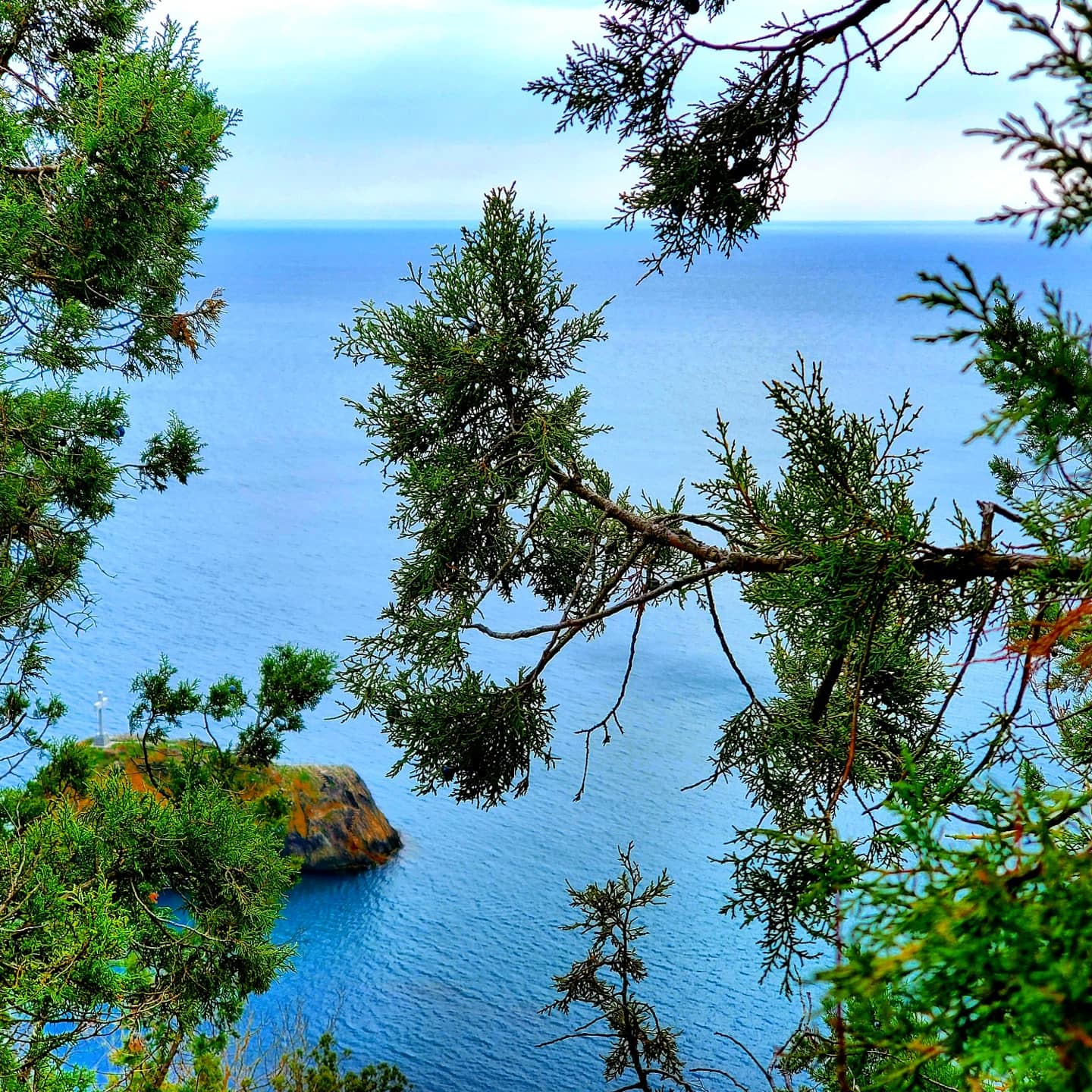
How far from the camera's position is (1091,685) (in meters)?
8.04

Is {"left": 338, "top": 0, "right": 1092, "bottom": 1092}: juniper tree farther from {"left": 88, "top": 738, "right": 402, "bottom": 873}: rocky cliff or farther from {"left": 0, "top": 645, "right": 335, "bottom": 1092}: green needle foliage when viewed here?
{"left": 88, "top": 738, "right": 402, "bottom": 873}: rocky cliff

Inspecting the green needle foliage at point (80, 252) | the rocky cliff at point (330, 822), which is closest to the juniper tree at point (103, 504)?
the green needle foliage at point (80, 252)

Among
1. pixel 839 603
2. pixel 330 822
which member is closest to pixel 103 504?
pixel 839 603

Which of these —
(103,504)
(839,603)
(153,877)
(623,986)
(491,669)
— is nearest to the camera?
(839,603)

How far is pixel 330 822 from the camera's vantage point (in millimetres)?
12727

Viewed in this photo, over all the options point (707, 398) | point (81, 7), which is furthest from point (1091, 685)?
point (707, 398)

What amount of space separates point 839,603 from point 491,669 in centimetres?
1305

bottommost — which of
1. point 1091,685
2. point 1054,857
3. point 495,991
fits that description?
point 1054,857

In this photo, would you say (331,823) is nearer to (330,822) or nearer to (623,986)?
(330,822)

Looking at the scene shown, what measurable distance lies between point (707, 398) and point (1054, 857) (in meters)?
31.8

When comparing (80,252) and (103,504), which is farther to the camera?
(103,504)

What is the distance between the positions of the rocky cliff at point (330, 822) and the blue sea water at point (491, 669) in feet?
0.89

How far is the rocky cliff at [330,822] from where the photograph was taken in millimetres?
12562

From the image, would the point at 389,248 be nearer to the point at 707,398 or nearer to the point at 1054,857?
the point at 707,398
